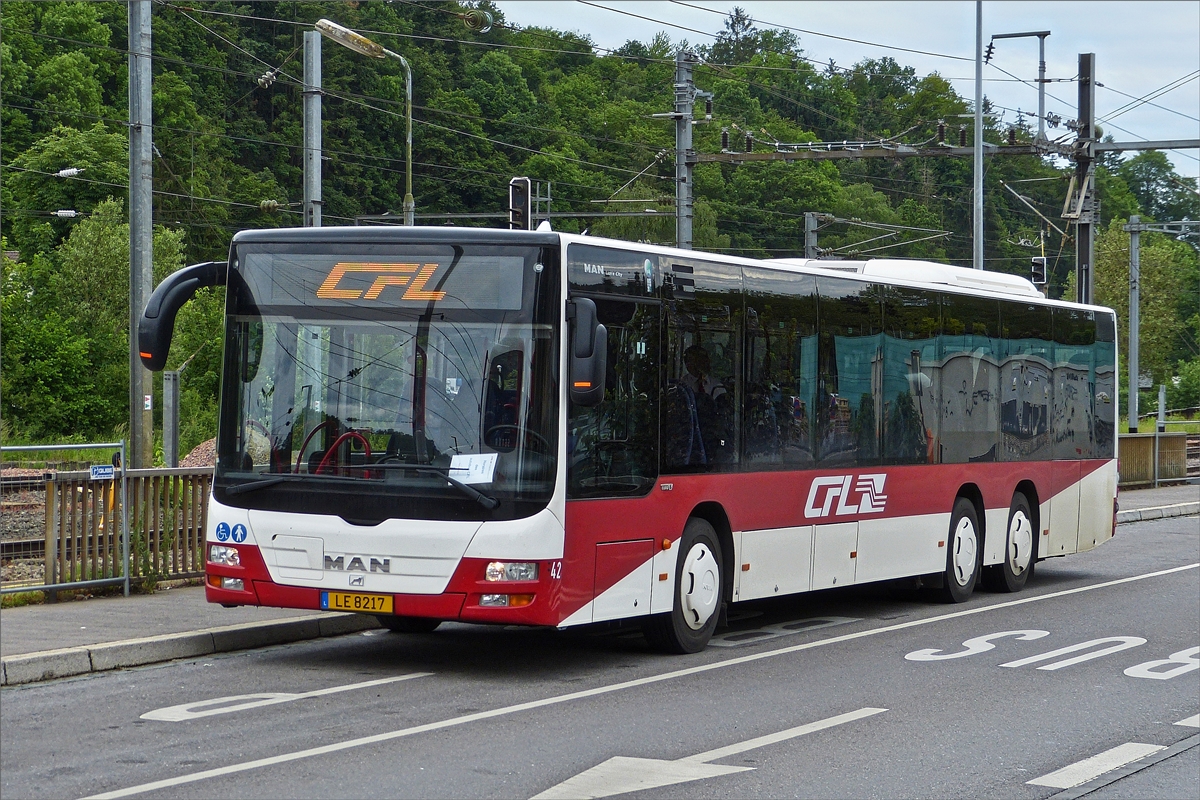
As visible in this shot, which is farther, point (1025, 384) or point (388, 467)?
point (1025, 384)

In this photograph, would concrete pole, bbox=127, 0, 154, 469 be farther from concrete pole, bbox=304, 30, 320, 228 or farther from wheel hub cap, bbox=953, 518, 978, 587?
wheel hub cap, bbox=953, 518, 978, 587

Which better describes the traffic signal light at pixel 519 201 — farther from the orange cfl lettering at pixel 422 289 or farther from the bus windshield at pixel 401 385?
the orange cfl lettering at pixel 422 289

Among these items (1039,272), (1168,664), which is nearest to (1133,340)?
(1039,272)

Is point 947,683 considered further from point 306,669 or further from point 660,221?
point 660,221

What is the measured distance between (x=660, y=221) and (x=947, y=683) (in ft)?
302

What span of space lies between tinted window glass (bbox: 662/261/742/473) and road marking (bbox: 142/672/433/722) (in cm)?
303

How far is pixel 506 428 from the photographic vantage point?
33.4 ft

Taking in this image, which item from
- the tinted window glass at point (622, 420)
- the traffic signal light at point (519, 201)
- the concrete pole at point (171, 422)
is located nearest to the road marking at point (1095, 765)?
the tinted window glass at point (622, 420)

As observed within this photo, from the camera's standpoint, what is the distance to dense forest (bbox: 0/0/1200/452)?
65.1m

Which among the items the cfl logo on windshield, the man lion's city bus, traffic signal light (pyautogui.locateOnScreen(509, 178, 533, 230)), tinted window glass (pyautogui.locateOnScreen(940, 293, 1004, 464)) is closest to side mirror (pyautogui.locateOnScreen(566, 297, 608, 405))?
the man lion's city bus

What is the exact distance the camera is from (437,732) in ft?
27.6

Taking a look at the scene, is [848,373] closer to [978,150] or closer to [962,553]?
[962,553]

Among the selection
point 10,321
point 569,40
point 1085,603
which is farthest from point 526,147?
point 1085,603

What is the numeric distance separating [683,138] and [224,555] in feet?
60.5
